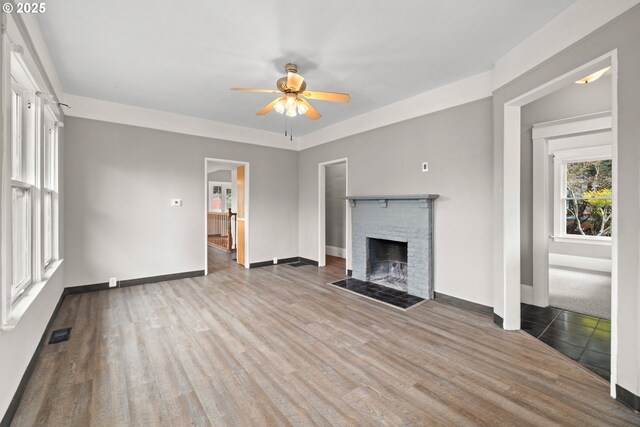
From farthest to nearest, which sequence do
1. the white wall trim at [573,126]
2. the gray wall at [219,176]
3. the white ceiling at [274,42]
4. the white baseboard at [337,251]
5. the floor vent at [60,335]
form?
the gray wall at [219,176]
the white baseboard at [337,251]
the white wall trim at [573,126]
the floor vent at [60,335]
the white ceiling at [274,42]

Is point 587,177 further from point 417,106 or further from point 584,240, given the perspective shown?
point 417,106

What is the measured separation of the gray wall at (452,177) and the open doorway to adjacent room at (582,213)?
1.41ft

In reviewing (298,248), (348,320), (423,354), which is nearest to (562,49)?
(423,354)

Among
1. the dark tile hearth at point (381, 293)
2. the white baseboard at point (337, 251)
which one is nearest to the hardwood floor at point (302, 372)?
the dark tile hearth at point (381, 293)

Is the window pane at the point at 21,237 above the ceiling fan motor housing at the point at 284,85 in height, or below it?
below

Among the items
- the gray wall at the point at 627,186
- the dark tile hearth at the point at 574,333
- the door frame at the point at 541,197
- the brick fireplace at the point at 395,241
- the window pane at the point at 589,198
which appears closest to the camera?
the gray wall at the point at 627,186

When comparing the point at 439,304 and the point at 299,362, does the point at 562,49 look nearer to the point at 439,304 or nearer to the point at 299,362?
the point at 439,304

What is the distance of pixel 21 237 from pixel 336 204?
18.6ft

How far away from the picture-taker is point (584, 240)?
16.9 feet

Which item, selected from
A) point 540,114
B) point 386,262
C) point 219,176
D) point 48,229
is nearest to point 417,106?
point 540,114

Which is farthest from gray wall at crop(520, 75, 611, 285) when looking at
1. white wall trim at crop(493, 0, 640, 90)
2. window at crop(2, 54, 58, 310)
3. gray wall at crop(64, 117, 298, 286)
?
window at crop(2, 54, 58, 310)

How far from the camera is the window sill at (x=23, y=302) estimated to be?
162 cm

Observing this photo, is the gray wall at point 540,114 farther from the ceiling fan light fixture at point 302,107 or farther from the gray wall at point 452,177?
the ceiling fan light fixture at point 302,107

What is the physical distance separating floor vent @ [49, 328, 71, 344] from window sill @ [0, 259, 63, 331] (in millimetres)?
556
